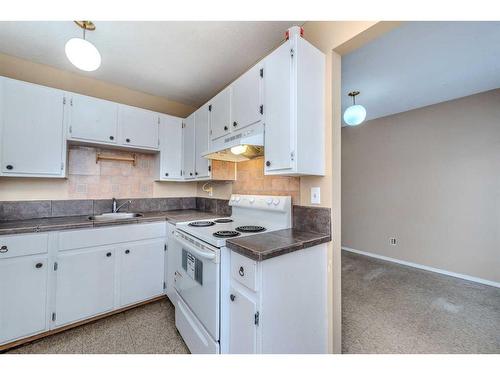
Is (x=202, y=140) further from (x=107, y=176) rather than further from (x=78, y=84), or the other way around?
(x=78, y=84)

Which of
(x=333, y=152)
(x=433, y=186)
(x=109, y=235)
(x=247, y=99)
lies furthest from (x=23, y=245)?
(x=433, y=186)

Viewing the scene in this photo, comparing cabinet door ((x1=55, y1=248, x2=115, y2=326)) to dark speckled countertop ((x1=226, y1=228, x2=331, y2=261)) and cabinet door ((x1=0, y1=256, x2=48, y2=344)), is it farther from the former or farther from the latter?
dark speckled countertop ((x1=226, y1=228, x2=331, y2=261))

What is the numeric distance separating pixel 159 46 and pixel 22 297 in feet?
7.88

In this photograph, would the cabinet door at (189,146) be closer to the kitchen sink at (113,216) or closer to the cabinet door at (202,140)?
the cabinet door at (202,140)

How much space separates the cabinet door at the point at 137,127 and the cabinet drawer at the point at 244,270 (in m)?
1.96

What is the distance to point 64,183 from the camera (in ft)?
7.11

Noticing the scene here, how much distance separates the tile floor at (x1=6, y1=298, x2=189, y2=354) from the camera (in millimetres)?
1541

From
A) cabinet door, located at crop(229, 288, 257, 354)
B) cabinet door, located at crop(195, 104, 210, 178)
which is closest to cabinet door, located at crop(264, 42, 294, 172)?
cabinet door, located at crop(229, 288, 257, 354)

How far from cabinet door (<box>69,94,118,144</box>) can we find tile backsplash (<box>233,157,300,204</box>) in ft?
4.86

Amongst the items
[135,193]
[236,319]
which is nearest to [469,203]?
[236,319]

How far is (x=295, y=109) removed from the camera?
1.22 meters

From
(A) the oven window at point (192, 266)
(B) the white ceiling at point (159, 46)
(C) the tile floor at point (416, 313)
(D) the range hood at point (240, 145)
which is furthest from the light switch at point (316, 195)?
A: (B) the white ceiling at point (159, 46)
